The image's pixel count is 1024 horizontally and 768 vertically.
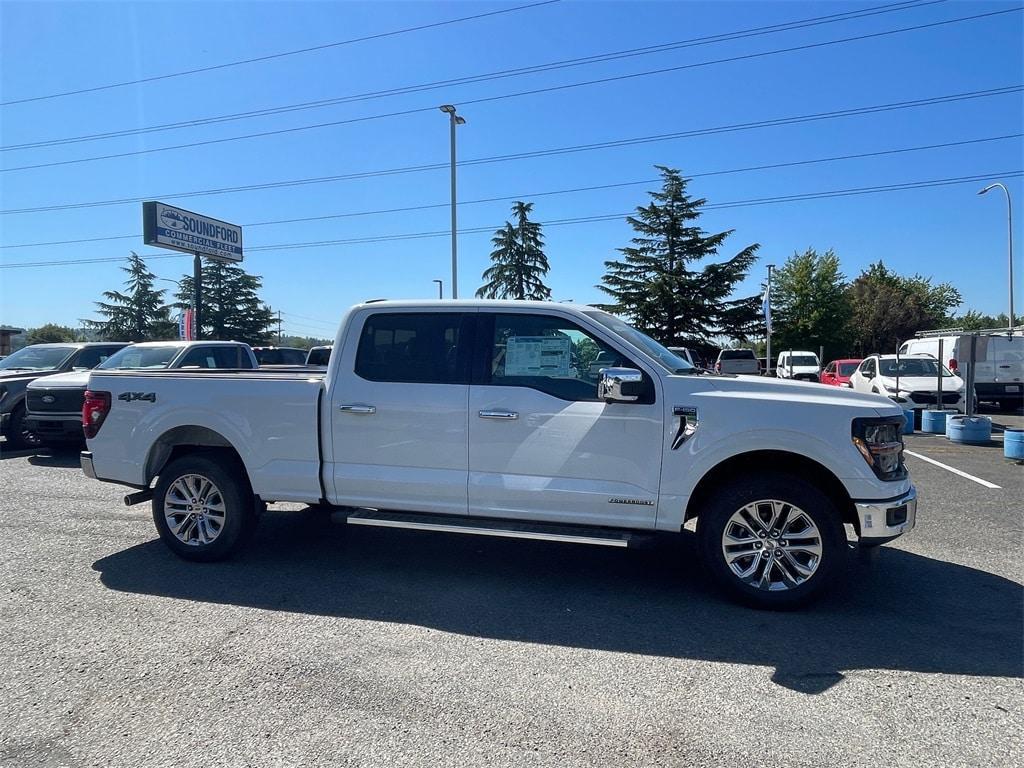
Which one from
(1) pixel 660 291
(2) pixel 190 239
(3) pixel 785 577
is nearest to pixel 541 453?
(3) pixel 785 577

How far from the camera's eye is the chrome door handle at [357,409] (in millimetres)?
4883

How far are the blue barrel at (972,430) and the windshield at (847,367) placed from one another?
39.0 feet

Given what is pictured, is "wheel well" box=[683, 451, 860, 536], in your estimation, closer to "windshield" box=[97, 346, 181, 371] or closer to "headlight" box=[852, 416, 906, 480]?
"headlight" box=[852, 416, 906, 480]

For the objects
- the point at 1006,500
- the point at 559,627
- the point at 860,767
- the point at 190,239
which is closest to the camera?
the point at 860,767

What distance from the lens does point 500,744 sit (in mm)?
2873

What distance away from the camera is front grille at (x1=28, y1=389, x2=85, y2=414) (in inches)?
398

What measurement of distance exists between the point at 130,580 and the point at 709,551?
4.20 metres

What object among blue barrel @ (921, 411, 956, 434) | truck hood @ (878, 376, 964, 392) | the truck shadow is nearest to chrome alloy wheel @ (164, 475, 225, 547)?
the truck shadow

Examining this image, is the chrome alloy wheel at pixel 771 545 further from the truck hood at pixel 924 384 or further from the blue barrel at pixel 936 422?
the truck hood at pixel 924 384

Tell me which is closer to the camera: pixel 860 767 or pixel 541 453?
pixel 860 767

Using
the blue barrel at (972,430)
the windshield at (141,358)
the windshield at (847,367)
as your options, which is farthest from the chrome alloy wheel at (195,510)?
the windshield at (847,367)

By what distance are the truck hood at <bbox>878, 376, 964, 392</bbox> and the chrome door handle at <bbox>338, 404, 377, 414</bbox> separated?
1563 cm

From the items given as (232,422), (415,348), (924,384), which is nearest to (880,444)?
(415,348)

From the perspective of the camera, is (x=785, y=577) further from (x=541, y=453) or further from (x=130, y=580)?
(x=130, y=580)
